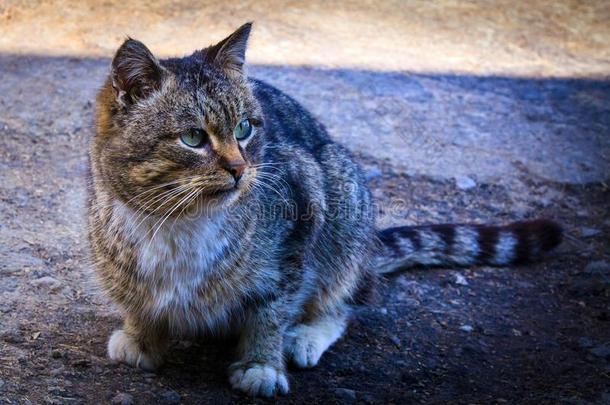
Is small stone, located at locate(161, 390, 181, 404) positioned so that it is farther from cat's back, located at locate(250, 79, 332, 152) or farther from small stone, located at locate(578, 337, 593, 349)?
small stone, located at locate(578, 337, 593, 349)

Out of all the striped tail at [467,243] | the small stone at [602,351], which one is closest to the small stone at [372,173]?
the striped tail at [467,243]

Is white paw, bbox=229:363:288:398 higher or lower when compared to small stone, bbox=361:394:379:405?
higher

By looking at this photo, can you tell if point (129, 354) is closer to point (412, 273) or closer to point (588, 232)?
point (412, 273)

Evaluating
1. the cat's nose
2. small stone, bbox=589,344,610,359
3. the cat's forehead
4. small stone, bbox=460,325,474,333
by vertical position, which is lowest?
small stone, bbox=460,325,474,333

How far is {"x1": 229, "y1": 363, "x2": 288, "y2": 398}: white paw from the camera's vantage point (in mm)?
3428

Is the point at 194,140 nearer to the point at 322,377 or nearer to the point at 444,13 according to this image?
the point at 322,377

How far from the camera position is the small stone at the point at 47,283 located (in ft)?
13.3

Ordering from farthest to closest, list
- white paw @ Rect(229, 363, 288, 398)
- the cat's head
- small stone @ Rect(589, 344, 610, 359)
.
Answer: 1. small stone @ Rect(589, 344, 610, 359)
2. white paw @ Rect(229, 363, 288, 398)
3. the cat's head

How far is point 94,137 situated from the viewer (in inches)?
135

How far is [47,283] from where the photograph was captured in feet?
13.3

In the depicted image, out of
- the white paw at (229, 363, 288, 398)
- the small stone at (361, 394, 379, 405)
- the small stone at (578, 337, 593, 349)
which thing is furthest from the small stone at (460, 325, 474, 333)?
the white paw at (229, 363, 288, 398)

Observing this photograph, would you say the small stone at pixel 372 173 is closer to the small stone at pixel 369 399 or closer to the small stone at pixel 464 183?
the small stone at pixel 464 183

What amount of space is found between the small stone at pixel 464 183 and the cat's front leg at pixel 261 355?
2.58m

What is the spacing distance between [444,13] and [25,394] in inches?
269
